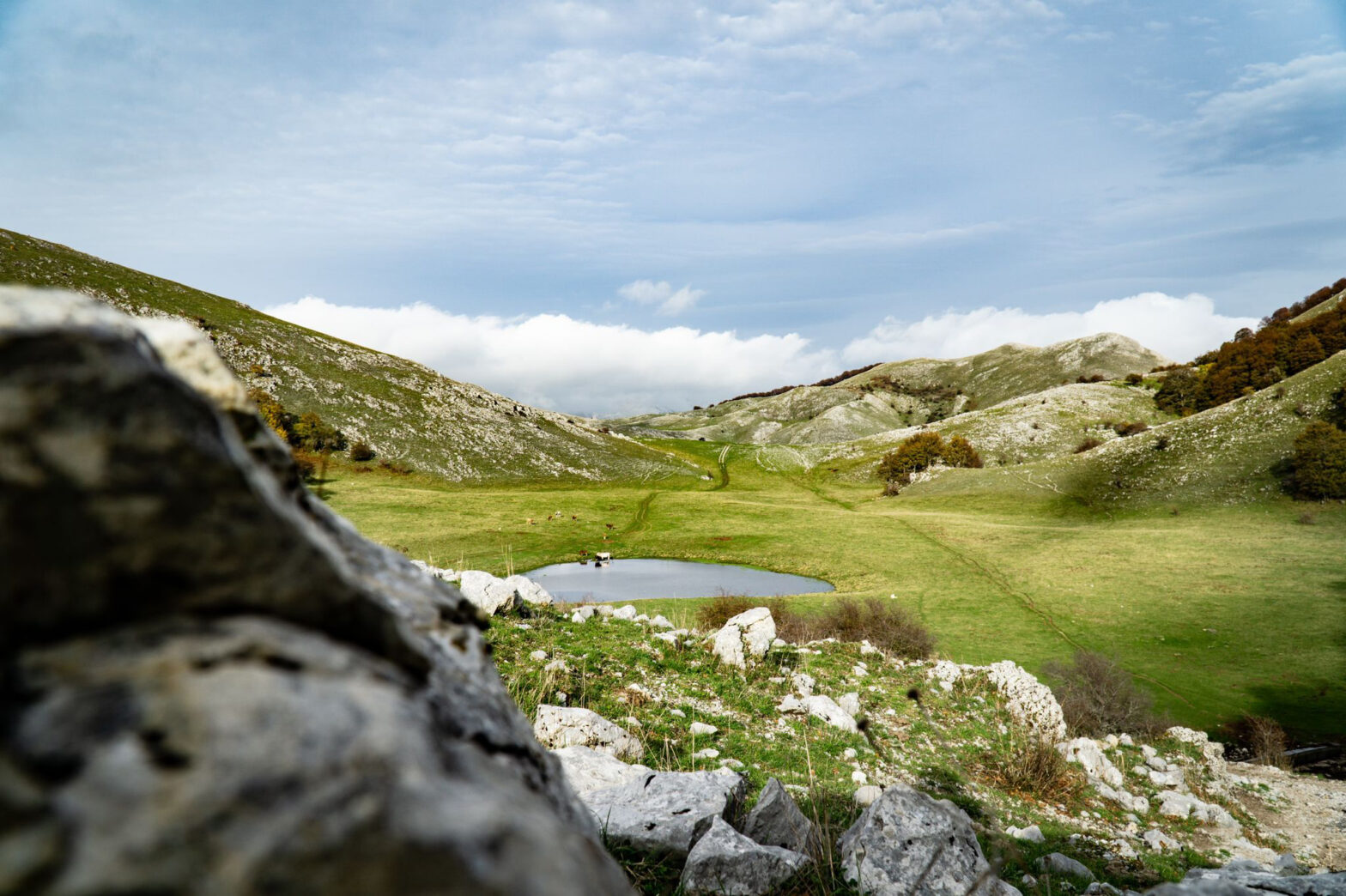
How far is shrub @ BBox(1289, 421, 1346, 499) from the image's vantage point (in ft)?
150

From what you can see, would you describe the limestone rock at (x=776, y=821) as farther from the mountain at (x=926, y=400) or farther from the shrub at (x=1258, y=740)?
the mountain at (x=926, y=400)

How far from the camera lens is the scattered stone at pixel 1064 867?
29.9ft

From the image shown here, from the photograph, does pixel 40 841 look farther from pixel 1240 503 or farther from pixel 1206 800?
pixel 1240 503

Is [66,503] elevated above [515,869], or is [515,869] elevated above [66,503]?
[66,503]

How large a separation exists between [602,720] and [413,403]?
290 ft

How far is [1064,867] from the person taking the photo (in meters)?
9.28

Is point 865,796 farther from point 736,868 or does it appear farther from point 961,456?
point 961,456

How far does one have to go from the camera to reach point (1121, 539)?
45344 millimetres

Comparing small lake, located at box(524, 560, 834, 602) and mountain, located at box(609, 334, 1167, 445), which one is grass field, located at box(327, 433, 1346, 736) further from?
mountain, located at box(609, 334, 1167, 445)

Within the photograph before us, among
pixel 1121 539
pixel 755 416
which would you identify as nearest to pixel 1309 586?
pixel 1121 539

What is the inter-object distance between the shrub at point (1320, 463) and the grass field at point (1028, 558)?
172cm

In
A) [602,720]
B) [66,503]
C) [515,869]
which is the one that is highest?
[66,503]

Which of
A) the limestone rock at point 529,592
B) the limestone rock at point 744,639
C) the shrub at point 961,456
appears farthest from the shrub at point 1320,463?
the limestone rock at point 529,592

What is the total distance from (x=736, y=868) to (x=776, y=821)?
200 centimetres
